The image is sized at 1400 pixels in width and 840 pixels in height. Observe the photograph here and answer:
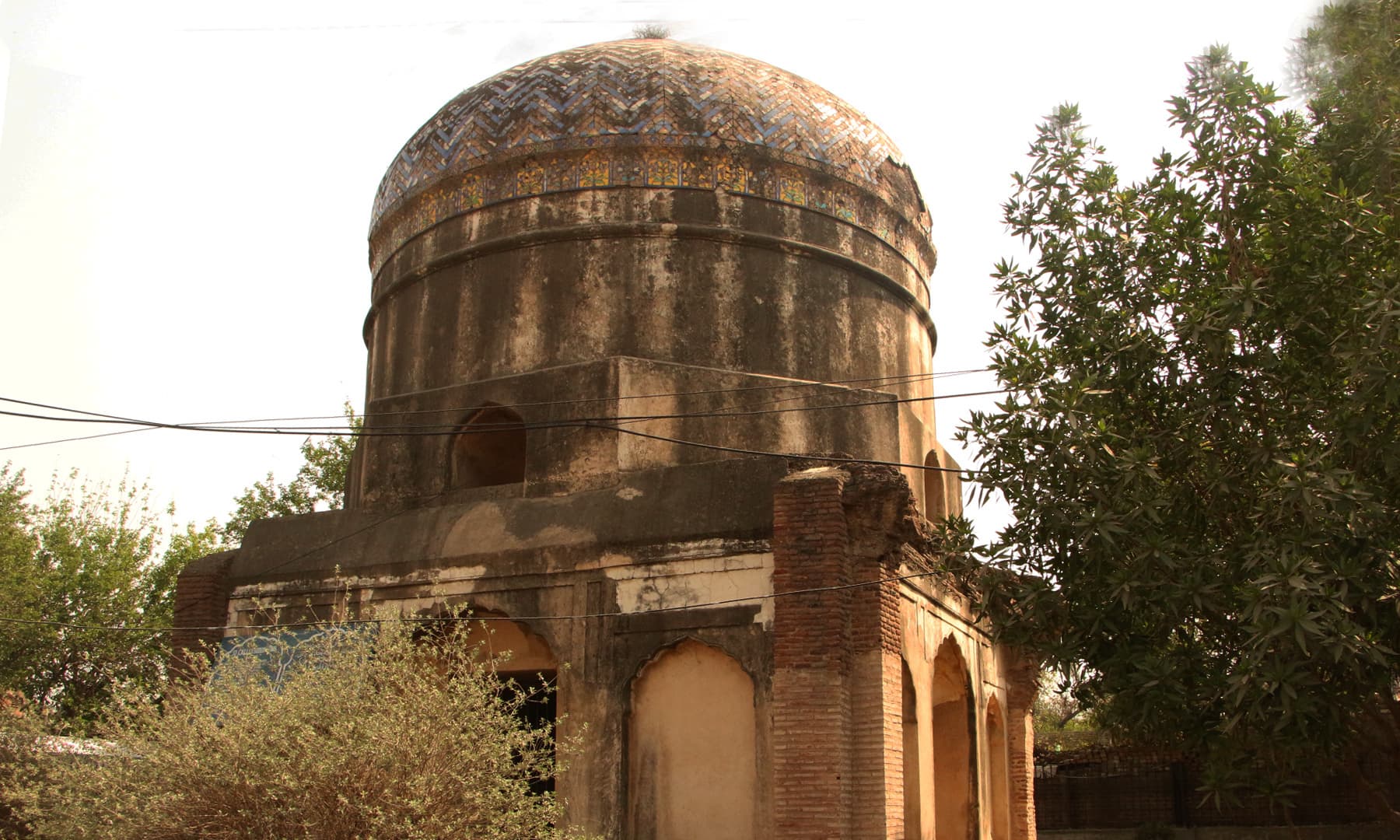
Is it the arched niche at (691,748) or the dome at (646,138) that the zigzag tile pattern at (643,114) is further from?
the arched niche at (691,748)

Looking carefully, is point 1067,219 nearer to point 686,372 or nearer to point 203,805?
point 686,372

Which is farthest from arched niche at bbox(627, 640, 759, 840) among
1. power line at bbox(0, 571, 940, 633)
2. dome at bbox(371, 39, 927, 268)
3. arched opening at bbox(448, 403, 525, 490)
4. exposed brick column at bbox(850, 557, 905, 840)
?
dome at bbox(371, 39, 927, 268)

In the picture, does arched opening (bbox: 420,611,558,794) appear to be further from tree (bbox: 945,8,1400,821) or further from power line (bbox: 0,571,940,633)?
tree (bbox: 945,8,1400,821)

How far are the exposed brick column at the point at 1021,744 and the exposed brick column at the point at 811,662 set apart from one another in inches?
204

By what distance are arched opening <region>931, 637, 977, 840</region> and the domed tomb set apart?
75.8 inches

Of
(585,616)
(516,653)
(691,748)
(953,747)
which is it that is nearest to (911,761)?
(691,748)

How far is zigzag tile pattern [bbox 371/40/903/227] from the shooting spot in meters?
12.0

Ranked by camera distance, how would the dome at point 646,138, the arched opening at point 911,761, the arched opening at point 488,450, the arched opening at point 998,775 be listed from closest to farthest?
the arched opening at point 911,761 → the arched opening at point 488,450 → the dome at point 646,138 → the arched opening at point 998,775

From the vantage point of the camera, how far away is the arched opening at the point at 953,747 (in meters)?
11.4

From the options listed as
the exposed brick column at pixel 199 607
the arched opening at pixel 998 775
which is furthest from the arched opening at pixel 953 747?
the exposed brick column at pixel 199 607

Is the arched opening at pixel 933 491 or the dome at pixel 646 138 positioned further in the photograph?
the arched opening at pixel 933 491

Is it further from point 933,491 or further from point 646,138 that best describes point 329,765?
point 933,491

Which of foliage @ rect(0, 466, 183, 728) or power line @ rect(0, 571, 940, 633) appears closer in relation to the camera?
power line @ rect(0, 571, 940, 633)

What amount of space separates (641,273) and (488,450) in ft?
6.82
